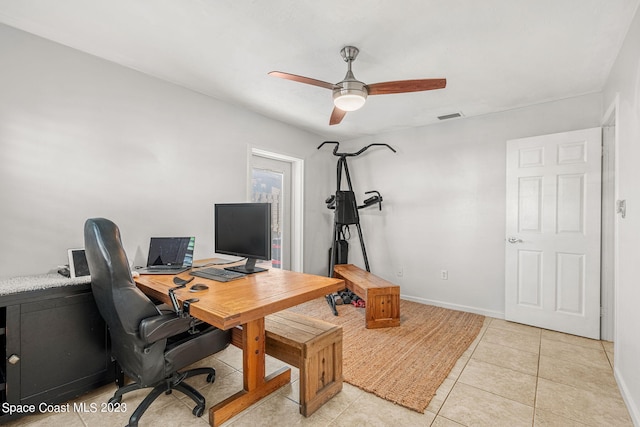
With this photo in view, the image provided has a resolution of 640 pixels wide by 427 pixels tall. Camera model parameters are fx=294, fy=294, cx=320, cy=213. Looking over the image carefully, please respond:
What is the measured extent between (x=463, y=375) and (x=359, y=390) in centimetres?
82

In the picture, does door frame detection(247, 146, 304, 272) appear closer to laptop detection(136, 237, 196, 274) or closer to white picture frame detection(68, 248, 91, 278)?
laptop detection(136, 237, 196, 274)

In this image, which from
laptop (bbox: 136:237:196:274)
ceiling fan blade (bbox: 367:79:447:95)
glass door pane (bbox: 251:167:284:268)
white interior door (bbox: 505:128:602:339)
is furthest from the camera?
glass door pane (bbox: 251:167:284:268)

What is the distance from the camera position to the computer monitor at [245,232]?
196 centimetres

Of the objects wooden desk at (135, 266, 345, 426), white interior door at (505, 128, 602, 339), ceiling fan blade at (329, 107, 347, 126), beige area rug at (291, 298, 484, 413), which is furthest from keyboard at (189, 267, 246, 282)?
white interior door at (505, 128, 602, 339)

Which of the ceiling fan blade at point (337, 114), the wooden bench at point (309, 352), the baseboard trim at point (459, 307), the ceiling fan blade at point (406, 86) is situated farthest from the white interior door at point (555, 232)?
the wooden bench at point (309, 352)

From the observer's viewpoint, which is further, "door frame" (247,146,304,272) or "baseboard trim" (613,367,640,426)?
"door frame" (247,146,304,272)

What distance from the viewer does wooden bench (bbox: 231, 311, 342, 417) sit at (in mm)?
1716

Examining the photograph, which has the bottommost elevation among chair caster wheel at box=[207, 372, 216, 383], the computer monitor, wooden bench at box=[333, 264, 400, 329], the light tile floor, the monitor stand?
the light tile floor

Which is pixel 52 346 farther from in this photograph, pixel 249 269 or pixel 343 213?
pixel 343 213

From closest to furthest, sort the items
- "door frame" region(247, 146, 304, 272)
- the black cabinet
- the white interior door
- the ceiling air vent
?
the black cabinet
the white interior door
the ceiling air vent
"door frame" region(247, 146, 304, 272)

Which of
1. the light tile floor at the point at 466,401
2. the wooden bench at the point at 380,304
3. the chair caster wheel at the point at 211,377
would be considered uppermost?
the wooden bench at the point at 380,304

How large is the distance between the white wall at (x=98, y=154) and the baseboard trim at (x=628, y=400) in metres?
3.33

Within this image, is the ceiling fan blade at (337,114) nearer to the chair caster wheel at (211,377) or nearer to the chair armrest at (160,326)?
the chair armrest at (160,326)

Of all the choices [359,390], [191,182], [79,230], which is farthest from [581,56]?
[79,230]
